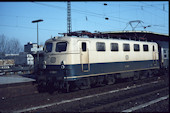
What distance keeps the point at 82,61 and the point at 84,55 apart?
0.42 meters

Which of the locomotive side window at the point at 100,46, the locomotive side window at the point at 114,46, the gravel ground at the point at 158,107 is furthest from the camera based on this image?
the locomotive side window at the point at 114,46

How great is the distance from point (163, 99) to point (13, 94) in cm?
875

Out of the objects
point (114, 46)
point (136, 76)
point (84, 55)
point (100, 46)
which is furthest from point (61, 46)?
point (136, 76)

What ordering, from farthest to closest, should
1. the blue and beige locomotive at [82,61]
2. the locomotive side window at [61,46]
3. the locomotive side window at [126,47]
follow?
the locomotive side window at [126,47], the locomotive side window at [61,46], the blue and beige locomotive at [82,61]

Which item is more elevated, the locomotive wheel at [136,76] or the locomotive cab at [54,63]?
the locomotive cab at [54,63]

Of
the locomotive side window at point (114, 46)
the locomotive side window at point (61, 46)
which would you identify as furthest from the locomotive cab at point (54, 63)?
the locomotive side window at point (114, 46)

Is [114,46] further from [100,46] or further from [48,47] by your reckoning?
[48,47]

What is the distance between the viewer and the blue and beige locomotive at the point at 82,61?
11.3 metres

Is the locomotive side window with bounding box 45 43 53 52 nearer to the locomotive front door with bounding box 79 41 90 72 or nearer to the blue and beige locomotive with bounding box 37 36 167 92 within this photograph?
the blue and beige locomotive with bounding box 37 36 167 92

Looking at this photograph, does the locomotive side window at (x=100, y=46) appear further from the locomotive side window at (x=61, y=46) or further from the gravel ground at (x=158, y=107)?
the gravel ground at (x=158, y=107)

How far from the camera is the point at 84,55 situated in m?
11.9

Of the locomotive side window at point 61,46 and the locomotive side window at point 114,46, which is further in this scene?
the locomotive side window at point 114,46

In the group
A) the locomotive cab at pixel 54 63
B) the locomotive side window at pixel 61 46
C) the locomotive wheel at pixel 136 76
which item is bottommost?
the locomotive wheel at pixel 136 76

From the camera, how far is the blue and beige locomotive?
37.1ft
